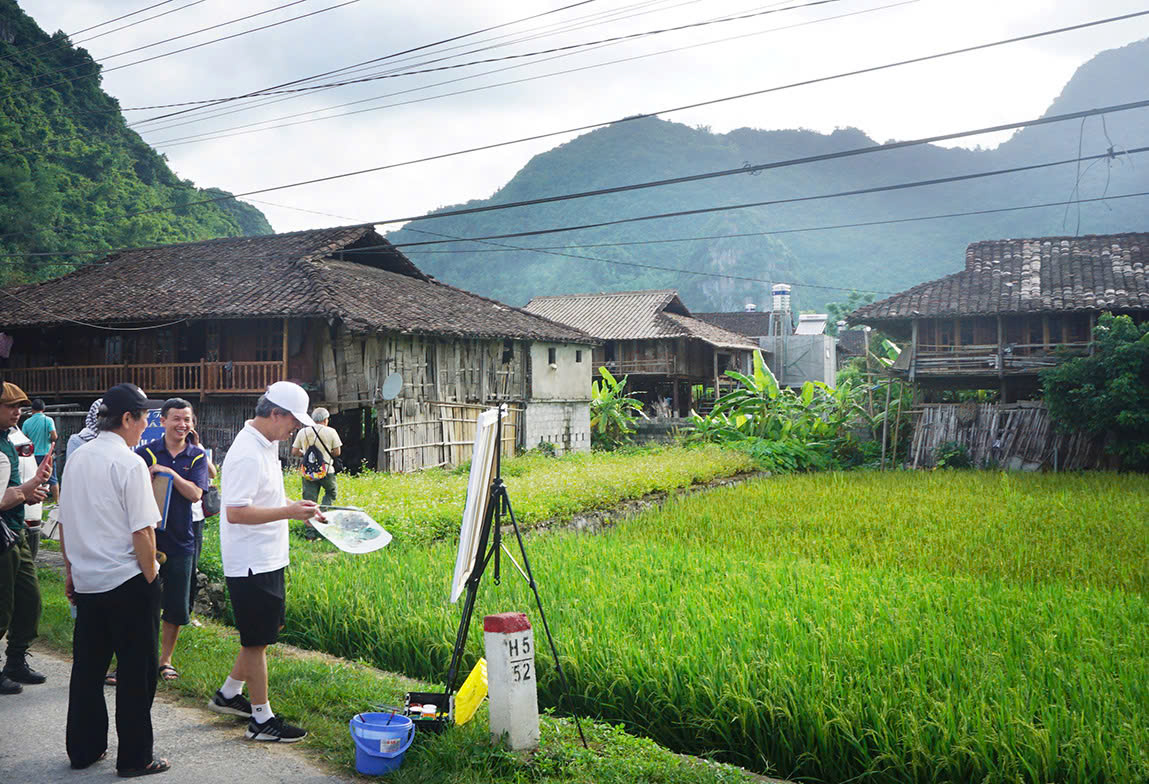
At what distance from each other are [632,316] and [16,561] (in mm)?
32587

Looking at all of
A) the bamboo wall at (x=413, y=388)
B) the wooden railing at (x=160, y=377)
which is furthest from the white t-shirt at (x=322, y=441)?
the wooden railing at (x=160, y=377)

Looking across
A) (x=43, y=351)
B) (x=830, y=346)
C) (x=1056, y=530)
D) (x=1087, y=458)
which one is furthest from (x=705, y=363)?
(x=1056, y=530)

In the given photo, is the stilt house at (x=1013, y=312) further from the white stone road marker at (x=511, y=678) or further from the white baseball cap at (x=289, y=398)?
the white baseball cap at (x=289, y=398)

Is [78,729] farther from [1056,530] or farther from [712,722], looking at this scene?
[1056,530]

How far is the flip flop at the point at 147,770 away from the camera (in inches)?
158

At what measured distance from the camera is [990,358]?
68.9 ft

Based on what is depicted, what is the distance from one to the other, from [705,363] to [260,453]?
33992 millimetres

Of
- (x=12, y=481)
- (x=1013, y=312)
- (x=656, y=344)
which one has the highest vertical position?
(x=1013, y=312)

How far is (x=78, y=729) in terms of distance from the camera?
162 inches

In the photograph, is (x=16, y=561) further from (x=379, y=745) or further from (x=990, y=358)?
(x=990, y=358)

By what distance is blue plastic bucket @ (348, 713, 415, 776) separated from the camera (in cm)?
398

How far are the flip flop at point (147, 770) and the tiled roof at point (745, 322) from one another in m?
46.2

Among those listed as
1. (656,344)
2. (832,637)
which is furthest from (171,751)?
(656,344)

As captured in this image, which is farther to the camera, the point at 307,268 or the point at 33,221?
the point at 33,221
